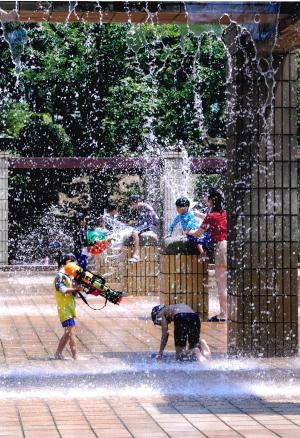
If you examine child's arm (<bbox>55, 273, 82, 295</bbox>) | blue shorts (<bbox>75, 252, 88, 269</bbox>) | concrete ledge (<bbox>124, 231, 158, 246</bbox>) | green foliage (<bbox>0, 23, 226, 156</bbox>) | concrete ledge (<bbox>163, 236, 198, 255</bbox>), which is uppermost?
green foliage (<bbox>0, 23, 226, 156</bbox>)

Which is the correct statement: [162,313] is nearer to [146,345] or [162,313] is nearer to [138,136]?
[146,345]

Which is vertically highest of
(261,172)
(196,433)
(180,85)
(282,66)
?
(180,85)

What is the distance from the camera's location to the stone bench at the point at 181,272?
1356 cm

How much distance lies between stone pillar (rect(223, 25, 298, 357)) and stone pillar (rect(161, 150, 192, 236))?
12.2 m

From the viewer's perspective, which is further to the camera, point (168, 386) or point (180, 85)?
point (180, 85)

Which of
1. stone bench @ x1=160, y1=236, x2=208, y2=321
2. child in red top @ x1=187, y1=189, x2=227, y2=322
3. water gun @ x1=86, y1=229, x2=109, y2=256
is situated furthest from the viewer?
water gun @ x1=86, y1=229, x2=109, y2=256

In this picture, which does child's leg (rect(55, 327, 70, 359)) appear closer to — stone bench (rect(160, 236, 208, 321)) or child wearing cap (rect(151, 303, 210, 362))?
child wearing cap (rect(151, 303, 210, 362))

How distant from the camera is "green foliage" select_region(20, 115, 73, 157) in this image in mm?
32562

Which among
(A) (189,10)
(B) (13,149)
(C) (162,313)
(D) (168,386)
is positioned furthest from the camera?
(B) (13,149)

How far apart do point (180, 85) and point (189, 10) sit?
25356 millimetres

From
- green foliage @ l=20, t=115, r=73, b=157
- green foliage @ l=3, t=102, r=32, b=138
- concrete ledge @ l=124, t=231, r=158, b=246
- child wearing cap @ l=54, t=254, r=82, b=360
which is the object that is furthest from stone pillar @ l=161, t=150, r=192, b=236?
child wearing cap @ l=54, t=254, r=82, b=360

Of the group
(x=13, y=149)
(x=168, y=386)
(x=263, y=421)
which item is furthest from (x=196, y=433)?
(x=13, y=149)

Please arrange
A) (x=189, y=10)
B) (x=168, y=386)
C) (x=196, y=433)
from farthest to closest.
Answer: (x=189, y=10), (x=168, y=386), (x=196, y=433)

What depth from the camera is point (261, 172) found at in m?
10.1
